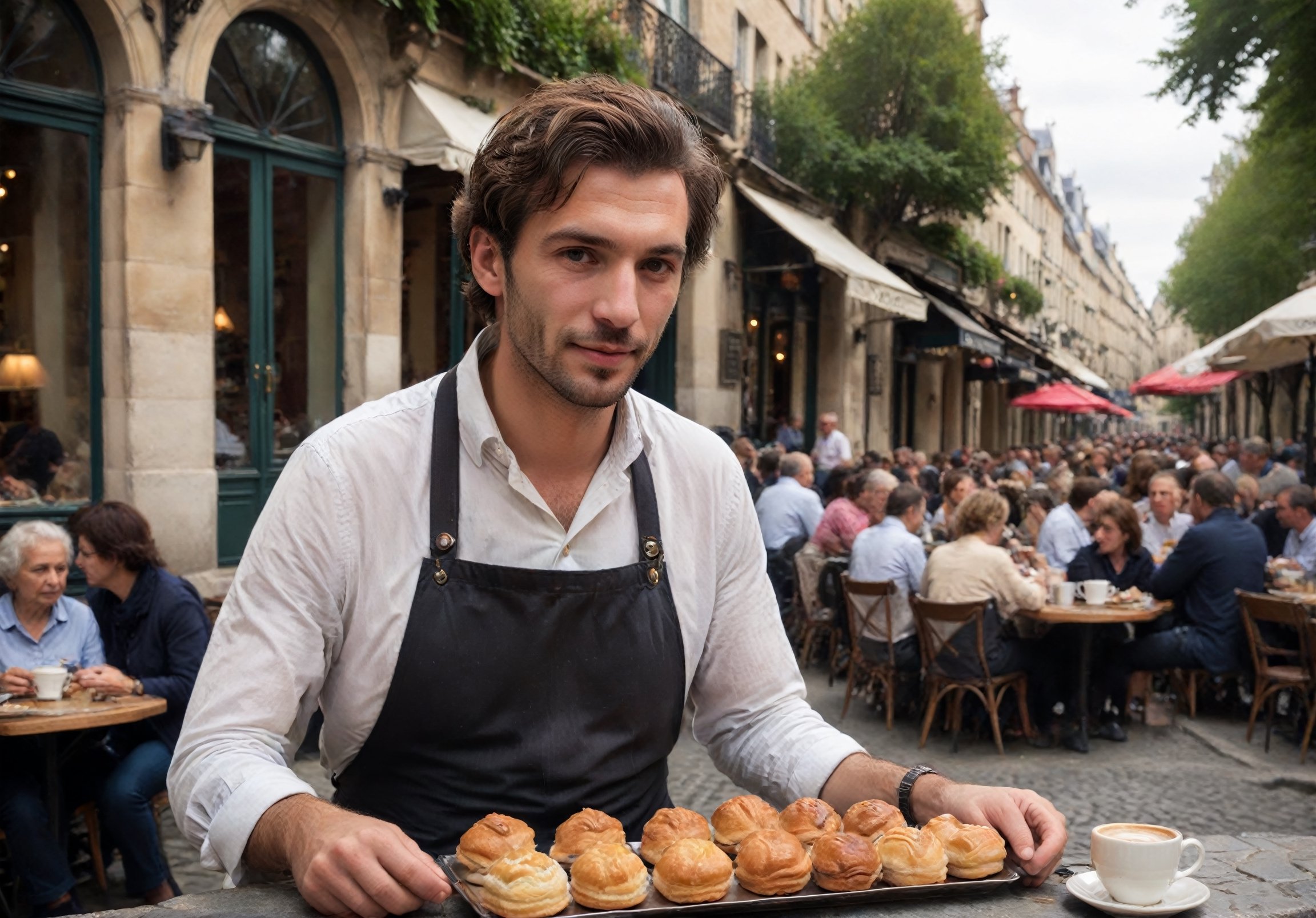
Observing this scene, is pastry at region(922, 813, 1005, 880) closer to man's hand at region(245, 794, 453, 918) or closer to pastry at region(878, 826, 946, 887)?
pastry at region(878, 826, 946, 887)

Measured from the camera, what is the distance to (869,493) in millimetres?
9047

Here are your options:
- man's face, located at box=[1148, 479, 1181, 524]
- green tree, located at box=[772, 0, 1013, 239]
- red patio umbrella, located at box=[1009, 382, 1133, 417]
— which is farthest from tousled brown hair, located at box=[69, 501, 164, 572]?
red patio umbrella, located at box=[1009, 382, 1133, 417]

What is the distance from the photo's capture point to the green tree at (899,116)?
1941cm

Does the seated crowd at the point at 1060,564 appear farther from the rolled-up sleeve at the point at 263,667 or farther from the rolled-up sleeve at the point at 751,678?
the rolled-up sleeve at the point at 263,667

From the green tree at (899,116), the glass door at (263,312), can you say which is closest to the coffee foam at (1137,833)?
the glass door at (263,312)

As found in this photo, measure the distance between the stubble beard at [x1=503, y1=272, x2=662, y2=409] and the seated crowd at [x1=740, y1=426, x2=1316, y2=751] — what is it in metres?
5.87

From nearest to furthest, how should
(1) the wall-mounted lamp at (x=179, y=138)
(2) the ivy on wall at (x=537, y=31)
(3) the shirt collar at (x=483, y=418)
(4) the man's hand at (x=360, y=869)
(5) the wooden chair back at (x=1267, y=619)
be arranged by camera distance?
(4) the man's hand at (x=360, y=869) < (3) the shirt collar at (x=483, y=418) < (5) the wooden chair back at (x=1267, y=619) < (1) the wall-mounted lamp at (x=179, y=138) < (2) the ivy on wall at (x=537, y=31)

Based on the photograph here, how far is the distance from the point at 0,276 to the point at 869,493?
20.3 ft

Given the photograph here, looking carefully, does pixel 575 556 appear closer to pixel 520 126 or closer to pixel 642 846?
pixel 642 846

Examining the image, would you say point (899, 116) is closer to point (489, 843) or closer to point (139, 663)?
point (139, 663)

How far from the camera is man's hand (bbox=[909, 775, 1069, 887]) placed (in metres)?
1.65

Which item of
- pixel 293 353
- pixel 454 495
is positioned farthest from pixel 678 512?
pixel 293 353

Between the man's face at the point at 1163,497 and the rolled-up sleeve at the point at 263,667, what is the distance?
9.20 meters

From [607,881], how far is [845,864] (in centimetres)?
33
